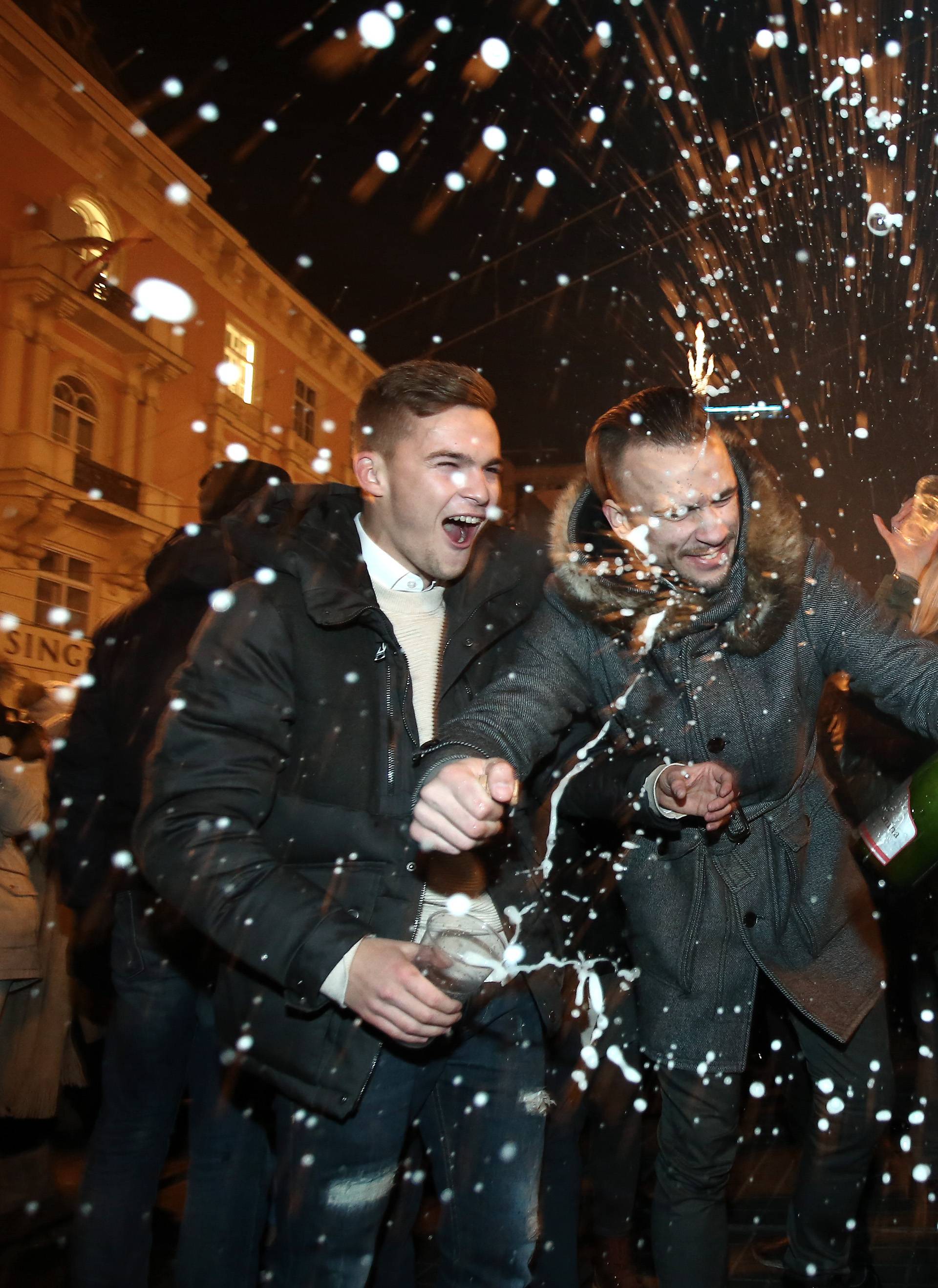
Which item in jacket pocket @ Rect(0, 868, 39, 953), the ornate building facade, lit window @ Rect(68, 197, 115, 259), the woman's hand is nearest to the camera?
the woman's hand

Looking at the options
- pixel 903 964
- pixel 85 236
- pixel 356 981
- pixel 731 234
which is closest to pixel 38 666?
pixel 85 236

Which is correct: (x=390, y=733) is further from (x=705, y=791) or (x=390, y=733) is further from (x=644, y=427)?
(x=644, y=427)

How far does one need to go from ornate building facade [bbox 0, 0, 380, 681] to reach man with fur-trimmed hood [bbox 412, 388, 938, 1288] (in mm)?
11032

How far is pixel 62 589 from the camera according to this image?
14328mm

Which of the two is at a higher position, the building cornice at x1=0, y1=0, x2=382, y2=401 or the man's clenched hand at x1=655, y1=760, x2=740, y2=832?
the building cornice at x1=0, y1=0, x2=382, y2=401

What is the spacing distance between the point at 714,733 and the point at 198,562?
1.19m

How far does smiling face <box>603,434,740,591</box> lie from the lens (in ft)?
6.66

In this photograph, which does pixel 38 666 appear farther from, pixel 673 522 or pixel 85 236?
pixel 673 522

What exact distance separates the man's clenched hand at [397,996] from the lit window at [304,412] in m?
19.5

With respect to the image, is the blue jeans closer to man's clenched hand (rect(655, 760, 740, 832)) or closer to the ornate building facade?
man's clenched hand (rect(655, 760, 740, 832))

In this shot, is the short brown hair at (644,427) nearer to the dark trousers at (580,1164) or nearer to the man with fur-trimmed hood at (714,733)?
the man with fur-trimmed hood at (714,733)

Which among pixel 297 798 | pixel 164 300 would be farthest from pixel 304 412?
pixel 297 798

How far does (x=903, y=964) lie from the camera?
3.52 meters

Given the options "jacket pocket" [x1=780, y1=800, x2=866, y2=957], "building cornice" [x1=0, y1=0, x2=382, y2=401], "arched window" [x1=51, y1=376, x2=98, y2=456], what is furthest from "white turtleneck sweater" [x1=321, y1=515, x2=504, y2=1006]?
"building cornice" [x1=0, y1=0, x2=382, y2=401]
